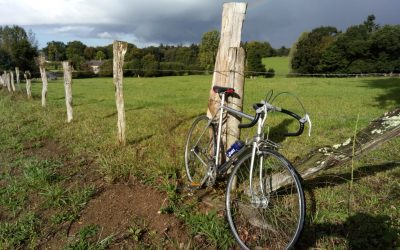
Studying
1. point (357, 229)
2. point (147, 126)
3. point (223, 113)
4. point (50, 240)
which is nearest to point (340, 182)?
point (357, 229)

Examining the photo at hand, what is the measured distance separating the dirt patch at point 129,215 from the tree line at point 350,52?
67012 mm

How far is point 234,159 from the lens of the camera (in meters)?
4.22

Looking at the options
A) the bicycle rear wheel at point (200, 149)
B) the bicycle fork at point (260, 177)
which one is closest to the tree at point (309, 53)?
the bicycle rear wheel at point (200, 149)

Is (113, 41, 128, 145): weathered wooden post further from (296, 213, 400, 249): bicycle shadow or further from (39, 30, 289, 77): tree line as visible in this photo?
(39, 30, 289, 77): tree line

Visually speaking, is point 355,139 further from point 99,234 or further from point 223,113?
point 99,234

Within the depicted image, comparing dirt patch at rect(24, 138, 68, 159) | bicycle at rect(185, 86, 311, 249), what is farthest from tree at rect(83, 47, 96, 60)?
bicycle at rect(185, 86, 311, 249)

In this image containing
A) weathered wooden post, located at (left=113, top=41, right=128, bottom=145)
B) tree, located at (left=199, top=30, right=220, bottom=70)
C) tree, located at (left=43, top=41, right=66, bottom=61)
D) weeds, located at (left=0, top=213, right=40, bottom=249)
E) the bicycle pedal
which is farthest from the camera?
tree, located at (left=43, top=41, right=66, bottom=61)

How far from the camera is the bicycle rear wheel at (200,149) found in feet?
16.5

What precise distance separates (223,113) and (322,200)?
1800 millimetres

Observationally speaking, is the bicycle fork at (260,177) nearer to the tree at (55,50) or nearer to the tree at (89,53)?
the tree at (55,50)

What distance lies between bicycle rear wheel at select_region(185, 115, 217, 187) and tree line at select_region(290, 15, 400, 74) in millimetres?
66053

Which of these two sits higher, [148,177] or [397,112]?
[397,112]

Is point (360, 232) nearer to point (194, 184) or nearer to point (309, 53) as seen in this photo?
point (194, 184)

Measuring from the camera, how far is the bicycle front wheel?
3633 mm
